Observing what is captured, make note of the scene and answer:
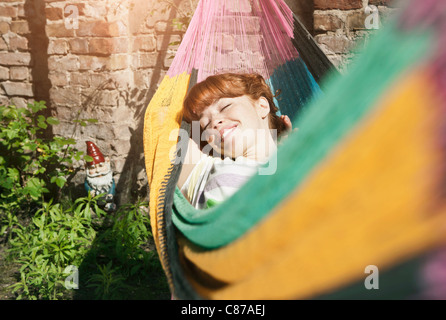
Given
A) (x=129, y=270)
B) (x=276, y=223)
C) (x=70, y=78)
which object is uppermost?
(x=70, y=78)

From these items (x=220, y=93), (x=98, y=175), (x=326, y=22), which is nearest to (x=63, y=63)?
(x=98, y=175)

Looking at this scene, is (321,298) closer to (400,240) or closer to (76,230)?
(400,240)

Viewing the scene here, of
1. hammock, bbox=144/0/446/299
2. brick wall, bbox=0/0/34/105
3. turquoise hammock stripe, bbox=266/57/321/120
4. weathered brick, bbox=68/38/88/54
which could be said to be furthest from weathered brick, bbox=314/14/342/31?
brick wall, bbox=0/0/34/105

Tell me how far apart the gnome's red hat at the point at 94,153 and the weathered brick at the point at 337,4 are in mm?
1534

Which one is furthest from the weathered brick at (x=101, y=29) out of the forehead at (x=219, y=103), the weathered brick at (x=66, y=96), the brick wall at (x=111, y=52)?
the forehead at (x=219, y=103)

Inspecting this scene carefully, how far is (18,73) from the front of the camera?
108 inches

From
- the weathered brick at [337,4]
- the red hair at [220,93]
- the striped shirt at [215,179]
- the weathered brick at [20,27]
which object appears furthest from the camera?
the weathered brick at [20,27]

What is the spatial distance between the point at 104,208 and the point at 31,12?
1414 mm

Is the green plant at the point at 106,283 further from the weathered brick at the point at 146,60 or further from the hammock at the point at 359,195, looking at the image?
the weathered brick at the point at 146,60

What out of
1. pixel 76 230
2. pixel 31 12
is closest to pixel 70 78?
pixel 31 12

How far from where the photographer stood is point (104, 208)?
8.17ft

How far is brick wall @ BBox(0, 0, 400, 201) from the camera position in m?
2.27

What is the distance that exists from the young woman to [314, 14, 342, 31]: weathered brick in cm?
83

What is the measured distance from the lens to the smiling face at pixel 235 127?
4.72 ft
